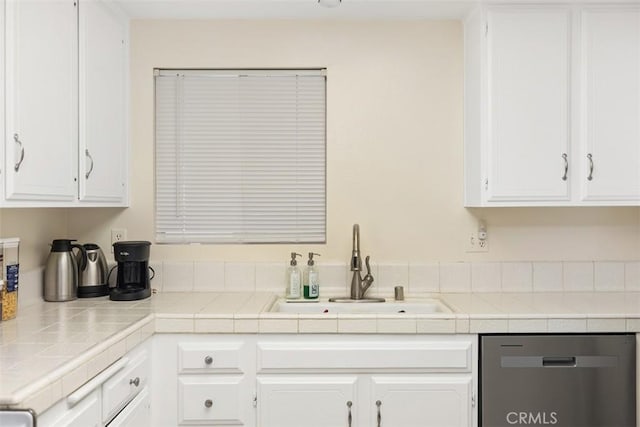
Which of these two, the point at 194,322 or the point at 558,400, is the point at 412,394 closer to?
the point at 558,400

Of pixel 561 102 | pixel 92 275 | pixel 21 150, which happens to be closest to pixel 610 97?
pixel 561 102

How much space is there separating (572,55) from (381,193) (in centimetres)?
110

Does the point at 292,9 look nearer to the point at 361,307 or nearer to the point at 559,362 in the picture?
the point at 361,307

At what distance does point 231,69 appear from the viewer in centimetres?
255

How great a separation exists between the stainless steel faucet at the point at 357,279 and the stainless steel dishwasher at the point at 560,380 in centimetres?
68

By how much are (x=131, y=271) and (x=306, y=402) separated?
101cm

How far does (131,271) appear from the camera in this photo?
2264 millimetres

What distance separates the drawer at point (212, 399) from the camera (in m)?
1.95

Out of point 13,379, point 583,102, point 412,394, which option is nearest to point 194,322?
point 13,379

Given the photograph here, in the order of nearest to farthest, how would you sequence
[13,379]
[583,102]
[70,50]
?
[13,379]
[70,50]
[583,102]

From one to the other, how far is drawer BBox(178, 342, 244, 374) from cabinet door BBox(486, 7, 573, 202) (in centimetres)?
134

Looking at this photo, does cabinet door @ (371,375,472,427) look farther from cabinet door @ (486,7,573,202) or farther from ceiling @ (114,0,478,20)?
ceiling @ (114,0,478,20)

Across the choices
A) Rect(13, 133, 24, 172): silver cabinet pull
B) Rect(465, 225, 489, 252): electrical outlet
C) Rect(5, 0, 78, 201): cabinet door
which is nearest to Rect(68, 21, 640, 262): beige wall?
Rect(465, 225, 489, 252): electrical outlet

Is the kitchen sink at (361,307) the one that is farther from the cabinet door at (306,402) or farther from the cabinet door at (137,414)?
the cabinet door at (137,414)
